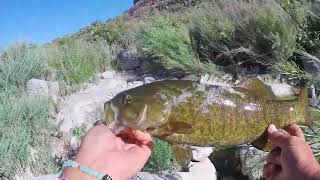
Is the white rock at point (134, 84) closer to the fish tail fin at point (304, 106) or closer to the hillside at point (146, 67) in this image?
the hillside at point (146, 67)

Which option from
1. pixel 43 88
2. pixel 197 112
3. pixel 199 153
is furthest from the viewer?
pixel 43 88

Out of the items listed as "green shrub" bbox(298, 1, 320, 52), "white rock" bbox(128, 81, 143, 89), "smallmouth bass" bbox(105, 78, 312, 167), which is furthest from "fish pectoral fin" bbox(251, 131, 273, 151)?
"white rock" bbox(128, 81, 143, 89)

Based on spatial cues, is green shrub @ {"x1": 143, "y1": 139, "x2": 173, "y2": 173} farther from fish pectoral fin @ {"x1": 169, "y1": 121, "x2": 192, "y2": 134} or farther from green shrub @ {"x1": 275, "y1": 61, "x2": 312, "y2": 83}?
fish pectoral fin @ {"x1": 169, "y1": 121, "x2": 192, "y2": 134}

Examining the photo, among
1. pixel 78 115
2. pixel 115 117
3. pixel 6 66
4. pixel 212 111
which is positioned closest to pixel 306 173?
pixel 212 111

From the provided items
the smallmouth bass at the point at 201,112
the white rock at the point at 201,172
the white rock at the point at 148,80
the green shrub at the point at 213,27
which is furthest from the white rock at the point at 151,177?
the green shrub at the point at 213,27

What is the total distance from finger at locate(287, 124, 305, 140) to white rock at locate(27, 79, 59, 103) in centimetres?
695

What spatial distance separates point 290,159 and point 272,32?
282 inches

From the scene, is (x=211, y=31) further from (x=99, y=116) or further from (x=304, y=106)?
(x=304, y=106)

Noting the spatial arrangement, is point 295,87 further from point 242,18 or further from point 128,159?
point 128,159

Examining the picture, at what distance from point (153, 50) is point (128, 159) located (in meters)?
8.49

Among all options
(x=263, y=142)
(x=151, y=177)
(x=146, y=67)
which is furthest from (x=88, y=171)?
(x=146, y=67)

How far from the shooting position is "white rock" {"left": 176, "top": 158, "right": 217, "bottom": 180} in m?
6.64

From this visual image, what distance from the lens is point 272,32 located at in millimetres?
9234

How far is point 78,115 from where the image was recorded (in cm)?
848
